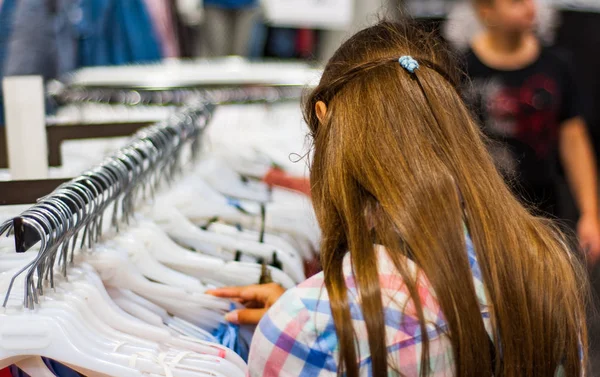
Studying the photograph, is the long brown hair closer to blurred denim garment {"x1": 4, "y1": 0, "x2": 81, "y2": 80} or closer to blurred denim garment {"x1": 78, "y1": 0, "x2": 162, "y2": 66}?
blurred denim garment {"x1": 4, "y1": 0, "x2": 81, "y2": 80}

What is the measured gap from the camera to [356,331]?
0.72 meters

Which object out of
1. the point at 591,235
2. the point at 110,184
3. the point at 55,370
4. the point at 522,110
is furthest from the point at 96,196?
the point at 591,235

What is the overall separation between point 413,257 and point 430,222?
0.04 metres

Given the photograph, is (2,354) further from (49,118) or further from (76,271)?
(49,118)

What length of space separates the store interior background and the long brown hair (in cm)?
18

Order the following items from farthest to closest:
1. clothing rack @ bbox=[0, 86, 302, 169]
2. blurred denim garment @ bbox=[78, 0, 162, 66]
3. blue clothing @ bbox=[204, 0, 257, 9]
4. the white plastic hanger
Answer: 1. blue clothing @ bbox=[204, 0, 257, 9]
2. blurred denim garment @ bbox=[78, 0, 162, 66]
3. clothing rack @ bbox=[0, 86, 302, 169]
4. the white plastic hanger

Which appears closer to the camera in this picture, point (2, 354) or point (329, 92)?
point (2, 354)

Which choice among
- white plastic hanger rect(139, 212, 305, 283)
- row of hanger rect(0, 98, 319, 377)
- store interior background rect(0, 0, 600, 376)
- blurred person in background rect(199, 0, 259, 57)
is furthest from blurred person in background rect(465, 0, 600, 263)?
blurred person in background rect(199, 0, 259, 57)

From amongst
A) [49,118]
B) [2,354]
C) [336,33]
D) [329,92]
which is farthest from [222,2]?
[2,354]

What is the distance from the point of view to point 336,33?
3287mm

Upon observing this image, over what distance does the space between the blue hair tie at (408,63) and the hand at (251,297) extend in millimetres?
→ 363

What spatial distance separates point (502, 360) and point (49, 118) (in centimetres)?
139

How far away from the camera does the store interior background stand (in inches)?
96.3

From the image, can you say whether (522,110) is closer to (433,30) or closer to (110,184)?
(433,30)
